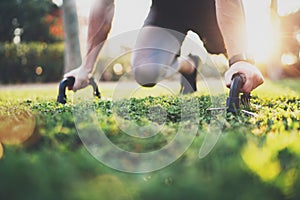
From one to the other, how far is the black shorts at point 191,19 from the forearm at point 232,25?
1140 millimetres

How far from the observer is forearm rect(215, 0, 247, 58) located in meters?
2.22

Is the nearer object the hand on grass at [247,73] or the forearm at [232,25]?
the hand on grass at [247,73]

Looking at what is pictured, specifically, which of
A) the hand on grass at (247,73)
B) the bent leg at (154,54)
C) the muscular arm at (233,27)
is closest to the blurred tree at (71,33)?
the bent leg at (154,54)

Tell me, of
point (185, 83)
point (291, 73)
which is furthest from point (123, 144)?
point (291, 73)

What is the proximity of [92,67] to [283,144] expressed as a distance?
83.9 inches

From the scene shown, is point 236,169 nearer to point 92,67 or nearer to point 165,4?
point 92,67

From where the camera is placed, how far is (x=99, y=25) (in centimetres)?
298

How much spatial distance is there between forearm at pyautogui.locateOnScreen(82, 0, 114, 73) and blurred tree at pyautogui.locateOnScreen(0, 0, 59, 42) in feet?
47.9

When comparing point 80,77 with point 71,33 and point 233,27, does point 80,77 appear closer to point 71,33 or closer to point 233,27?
point 233,27

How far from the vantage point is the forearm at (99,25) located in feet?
9.75

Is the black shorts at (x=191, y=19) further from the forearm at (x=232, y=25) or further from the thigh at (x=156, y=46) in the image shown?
the forearm at (x=232, y=25)

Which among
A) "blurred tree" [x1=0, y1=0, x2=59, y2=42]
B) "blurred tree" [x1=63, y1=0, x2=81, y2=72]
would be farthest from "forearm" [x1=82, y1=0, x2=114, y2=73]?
"blurred tree" [x1=0, y1=0, x2=59, y2=42]

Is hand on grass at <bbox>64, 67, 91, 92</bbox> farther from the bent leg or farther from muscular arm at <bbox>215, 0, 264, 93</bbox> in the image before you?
muscular arm at <bbox>215, 0, 264, 93</bbox>

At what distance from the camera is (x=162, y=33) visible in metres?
3.54
